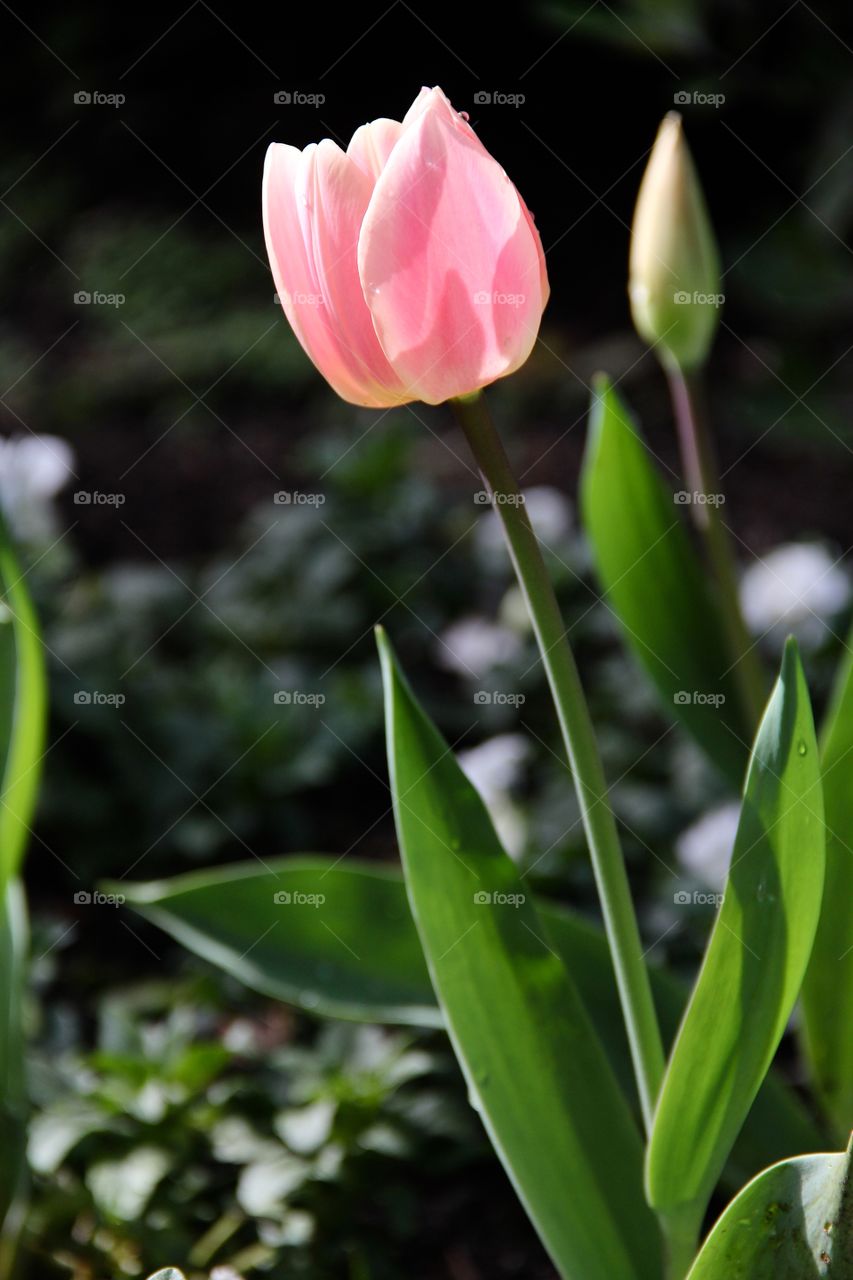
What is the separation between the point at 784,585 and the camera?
5.88ft

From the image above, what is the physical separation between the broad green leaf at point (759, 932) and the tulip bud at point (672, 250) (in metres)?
0.47

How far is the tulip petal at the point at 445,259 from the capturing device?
0.68m

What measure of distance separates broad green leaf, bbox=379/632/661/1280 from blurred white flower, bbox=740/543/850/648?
0.97m

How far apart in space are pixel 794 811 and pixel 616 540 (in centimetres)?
43

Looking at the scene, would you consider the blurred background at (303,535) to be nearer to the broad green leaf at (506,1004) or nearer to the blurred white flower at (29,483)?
the blurred white flower at (29,483)

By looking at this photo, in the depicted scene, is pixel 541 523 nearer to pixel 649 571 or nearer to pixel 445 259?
pixel 649 571

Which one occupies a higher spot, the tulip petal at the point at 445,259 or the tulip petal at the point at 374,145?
the tulip petal at the point at 374,145

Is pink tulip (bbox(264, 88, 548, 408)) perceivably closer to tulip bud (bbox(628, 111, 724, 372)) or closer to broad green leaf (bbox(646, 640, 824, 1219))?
broad green leaf (bbox(646, 640, 824, 1219))

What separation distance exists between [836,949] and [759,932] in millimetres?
238

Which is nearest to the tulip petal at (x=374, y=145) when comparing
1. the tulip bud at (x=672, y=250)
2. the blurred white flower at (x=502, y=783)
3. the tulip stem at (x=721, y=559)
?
the tulip bud at (x=672, y=250)

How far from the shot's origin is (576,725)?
818 mm

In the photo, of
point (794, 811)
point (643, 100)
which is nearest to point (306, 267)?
point (794, 811)

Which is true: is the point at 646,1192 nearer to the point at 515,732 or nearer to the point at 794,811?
the point at 794,811

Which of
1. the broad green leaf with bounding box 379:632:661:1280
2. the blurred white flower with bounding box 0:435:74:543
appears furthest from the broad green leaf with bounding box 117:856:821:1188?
the blurred white flower with bounding box 0:435:74:543
